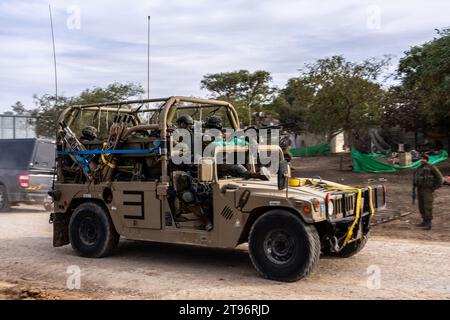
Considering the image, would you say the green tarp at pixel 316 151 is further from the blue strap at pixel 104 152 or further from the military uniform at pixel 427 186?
the blue strap at pixel 104 152

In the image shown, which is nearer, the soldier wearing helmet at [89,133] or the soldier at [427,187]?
the soldier wearing helmet at [89,133]

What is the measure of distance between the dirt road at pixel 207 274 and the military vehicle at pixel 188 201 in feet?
1.12

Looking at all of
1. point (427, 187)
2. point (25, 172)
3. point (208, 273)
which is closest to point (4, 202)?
point (25, 172)

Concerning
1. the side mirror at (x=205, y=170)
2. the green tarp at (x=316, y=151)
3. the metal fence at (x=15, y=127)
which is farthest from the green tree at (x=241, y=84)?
the side mirror at (x=205, y=170)

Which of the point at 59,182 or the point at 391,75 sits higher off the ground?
the point at 391,75

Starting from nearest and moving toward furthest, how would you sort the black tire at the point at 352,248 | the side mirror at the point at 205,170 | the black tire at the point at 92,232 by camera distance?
the side mirror at the point at 205,170, the black tire at the point at 352,248, the black tire at the point at 92,232

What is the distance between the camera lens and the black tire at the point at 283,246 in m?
6.84

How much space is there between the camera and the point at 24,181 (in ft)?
49.7

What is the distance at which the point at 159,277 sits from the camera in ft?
24.6

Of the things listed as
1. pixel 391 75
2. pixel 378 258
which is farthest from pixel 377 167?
pixel 378 258

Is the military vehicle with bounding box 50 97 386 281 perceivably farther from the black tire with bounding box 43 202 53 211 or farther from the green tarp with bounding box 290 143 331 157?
the green tarp with bounding box 290 143 331 157

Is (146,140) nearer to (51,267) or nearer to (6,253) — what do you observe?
(51,267)

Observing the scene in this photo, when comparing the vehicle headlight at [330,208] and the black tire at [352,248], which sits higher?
the vehicle headlight at [330,208]
